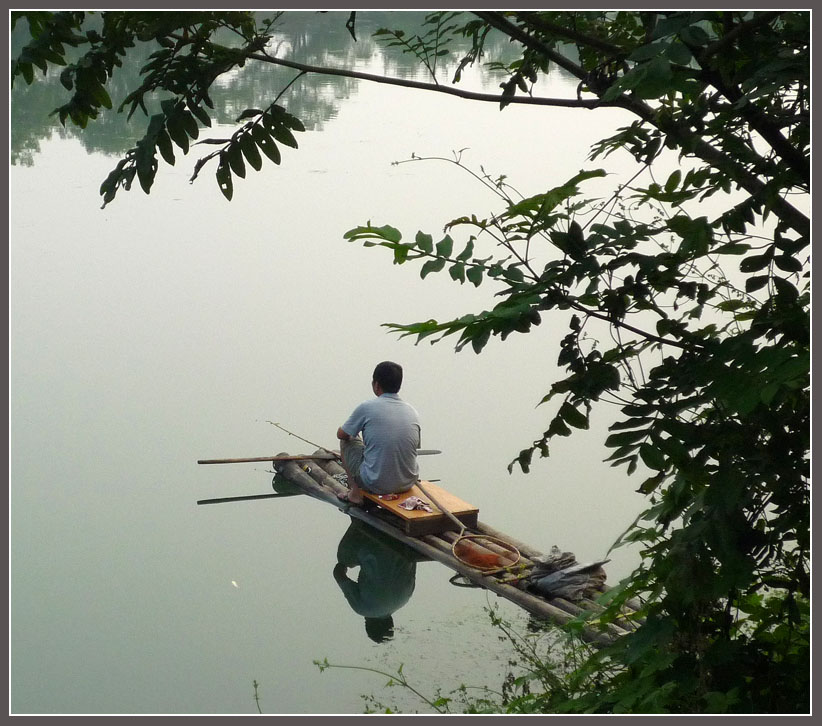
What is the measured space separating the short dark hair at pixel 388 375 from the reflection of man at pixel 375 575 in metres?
0.69

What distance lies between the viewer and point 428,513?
4426mm

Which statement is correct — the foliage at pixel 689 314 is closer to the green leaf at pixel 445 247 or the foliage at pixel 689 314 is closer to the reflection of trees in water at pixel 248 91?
the green leaf at pixel 445 247

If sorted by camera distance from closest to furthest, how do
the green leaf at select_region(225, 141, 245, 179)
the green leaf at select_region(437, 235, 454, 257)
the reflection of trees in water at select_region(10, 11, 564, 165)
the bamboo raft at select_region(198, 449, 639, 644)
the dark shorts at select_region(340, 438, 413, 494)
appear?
the green leaf at select_region(437, 235, 454, 257)
the green leaf at select_region(225, 141, 245, 179)
the bamboo raft at select_region(198, 449, 639, 644)
the dark shorts at select_region(340, 438, 413, 494)
the reflection of trees in water at select_region(10, 11, 564, 165)

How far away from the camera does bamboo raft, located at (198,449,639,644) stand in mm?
3705

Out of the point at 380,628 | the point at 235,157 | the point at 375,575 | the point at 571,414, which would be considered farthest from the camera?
the point at 375,575

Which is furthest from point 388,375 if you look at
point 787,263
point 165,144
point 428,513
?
point 787,263

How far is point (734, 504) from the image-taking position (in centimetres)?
159

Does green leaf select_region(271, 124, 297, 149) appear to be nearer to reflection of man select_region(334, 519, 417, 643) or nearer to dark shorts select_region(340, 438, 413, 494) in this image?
reflection of man select_region(334, 519, 417, 643)

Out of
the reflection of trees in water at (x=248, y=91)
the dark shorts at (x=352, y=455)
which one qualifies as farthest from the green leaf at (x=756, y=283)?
the reflection of trees in water at (x=248, y=91)

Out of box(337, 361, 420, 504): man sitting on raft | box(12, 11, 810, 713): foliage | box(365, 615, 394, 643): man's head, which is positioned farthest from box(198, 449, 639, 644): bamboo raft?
box(12, 11, 810, 713): foliage

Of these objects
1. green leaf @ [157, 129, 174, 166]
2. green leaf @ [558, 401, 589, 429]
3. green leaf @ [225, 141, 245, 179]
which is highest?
green leaf @ [225, 141, 245, 179]

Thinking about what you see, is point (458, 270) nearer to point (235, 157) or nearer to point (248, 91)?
point (235, 157)

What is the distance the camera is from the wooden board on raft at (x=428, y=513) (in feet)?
14.4

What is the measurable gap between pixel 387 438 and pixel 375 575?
58 centimetres
